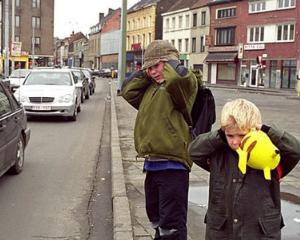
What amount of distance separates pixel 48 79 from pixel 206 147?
1471 cm

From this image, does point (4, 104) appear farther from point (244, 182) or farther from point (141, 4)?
point (141, 4)

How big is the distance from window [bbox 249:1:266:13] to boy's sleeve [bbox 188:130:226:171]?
5099 cm

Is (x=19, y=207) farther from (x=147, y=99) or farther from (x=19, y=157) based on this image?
(x=147, y=99)

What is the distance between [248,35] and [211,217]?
2107 inches

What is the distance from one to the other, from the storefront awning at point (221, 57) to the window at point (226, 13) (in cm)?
418

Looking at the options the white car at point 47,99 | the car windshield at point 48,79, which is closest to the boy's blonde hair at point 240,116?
the white car at point 47,99

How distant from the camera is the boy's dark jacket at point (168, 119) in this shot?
150 inches

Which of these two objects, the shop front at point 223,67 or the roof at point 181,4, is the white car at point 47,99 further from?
the roof at point 181,4

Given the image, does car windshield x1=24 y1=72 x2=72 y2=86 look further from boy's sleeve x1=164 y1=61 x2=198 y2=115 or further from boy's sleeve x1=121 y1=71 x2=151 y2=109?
boy's sleeve x1=164 y1=61 x2=198 y2=115

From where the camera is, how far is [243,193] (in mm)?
3004

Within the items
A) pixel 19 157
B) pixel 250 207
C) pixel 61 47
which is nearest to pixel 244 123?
pixel 250 207

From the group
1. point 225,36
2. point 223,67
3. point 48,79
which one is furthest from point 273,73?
point 48,79

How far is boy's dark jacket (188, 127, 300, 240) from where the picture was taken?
299 centimetres


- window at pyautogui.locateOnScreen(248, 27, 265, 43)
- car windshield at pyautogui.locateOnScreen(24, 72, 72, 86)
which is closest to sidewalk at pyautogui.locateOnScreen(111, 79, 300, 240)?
car windshield at pyautogui.locateOnScreen(24, 72, 72, 86)
